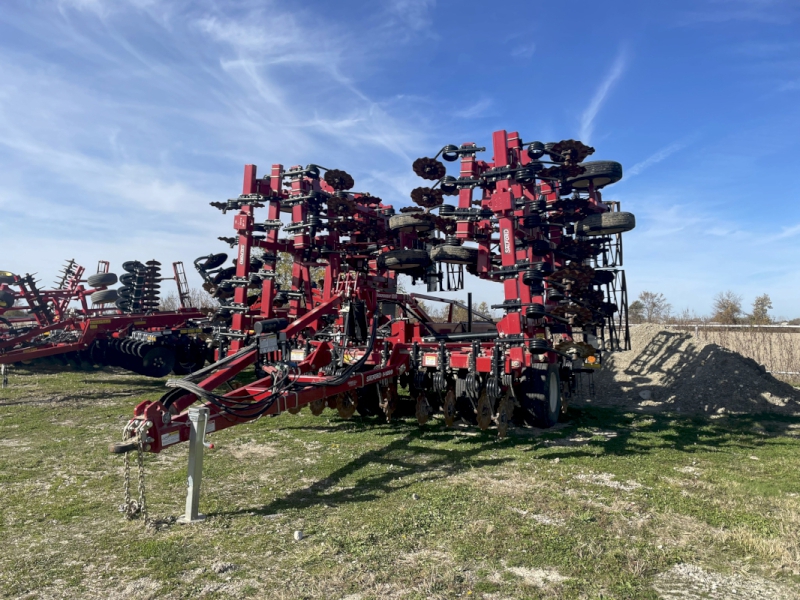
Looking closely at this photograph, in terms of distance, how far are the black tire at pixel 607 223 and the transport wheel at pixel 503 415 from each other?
3.21m

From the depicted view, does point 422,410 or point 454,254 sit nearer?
point 422,410

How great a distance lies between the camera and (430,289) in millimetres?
10766

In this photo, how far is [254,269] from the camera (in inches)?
456

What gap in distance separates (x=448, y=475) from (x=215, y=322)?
7049 mm

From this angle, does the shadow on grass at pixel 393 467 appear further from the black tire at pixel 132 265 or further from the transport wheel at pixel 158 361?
the black tire at pixel 132 265

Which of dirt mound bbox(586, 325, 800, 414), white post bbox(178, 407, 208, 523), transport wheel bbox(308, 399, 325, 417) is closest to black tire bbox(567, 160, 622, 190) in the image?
dirt mound bbox(586, 325, 800, 414)

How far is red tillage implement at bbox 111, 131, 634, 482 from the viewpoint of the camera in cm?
762

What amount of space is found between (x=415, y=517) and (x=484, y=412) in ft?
10.9

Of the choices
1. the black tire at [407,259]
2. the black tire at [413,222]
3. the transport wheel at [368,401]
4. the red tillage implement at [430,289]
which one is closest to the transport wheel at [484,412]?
the red tillage implement at [430,289]

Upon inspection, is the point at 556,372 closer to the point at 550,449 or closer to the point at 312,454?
the point at 550,449

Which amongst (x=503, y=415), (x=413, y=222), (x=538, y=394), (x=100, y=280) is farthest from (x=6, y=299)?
(x=538, y=394)

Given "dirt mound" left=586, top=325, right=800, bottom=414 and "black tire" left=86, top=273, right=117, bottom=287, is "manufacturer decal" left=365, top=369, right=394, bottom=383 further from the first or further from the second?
"black tire" left=86, top=273, right=117, bottom=287

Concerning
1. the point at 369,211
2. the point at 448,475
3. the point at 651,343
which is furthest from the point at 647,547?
the point at 651,343

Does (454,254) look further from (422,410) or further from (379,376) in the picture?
(422,410)
